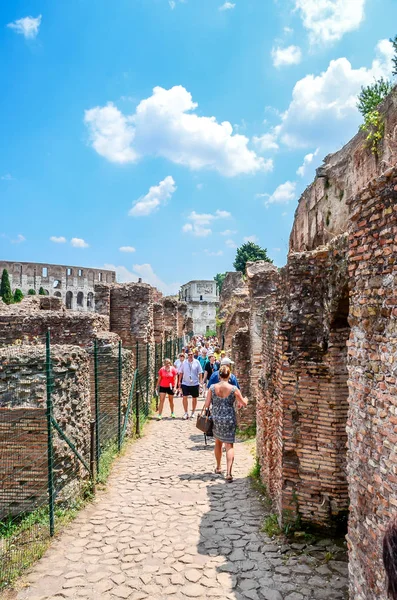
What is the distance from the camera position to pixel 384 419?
126 inches

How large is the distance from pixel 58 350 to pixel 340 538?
4262mm

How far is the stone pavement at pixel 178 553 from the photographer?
435 cm

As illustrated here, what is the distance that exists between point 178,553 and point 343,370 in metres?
2.81

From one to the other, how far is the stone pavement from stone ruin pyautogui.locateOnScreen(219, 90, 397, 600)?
53cm

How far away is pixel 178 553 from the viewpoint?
5066mm

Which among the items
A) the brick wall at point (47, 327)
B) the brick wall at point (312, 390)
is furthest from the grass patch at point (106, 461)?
A: the brick wall at point (312, 390)

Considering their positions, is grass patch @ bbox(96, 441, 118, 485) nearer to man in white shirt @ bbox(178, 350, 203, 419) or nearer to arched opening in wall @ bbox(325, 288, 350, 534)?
man in white shirt @ bbox(178, 350, 203, 419)

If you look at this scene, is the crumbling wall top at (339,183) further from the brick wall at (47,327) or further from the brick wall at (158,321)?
the brick wall at (158,321)

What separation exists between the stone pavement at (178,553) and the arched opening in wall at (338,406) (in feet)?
1.83

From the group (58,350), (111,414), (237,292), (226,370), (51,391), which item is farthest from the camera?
(237,292)

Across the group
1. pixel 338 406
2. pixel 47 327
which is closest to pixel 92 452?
pixel 338 406

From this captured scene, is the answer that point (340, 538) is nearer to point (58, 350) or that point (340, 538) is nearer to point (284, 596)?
point (284, 596)

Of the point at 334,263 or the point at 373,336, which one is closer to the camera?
the point at 373,336

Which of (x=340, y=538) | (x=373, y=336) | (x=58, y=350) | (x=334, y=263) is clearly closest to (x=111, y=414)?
(x=58, y=350)
